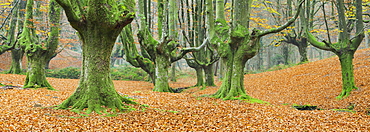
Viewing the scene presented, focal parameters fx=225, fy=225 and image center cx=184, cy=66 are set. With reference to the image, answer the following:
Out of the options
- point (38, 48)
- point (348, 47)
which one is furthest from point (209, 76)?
point (38, 48)

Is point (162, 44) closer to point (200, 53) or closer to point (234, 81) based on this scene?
point (234, 81)

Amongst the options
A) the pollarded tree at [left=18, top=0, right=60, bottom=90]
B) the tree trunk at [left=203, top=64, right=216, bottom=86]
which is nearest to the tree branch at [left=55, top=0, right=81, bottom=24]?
the pollarded tree at [left=18, top=0, right=60, bottom=90]

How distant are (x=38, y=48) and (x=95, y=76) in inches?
249

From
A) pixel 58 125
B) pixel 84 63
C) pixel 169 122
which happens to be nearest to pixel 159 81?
pixel 84 63

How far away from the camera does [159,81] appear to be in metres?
11.5

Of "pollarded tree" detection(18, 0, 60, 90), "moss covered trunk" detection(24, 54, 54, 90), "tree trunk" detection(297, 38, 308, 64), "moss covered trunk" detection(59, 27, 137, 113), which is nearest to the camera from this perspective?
"moss covered trunk" detection(59, 27, 137, 113)

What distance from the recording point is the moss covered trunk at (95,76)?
5711 mm

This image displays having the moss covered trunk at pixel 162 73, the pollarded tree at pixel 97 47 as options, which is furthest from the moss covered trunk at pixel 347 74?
the pollarded tree at pixel 97 47

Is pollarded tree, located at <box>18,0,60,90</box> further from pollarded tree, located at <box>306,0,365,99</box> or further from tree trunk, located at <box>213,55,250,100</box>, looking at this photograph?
pollarded tree, located at <box>306,0,365,99</box>

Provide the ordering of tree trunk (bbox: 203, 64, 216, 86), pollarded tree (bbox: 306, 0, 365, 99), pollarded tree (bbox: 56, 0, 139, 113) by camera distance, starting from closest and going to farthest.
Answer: pollarded tree (bbox: 56, 0, 139, 113) < pollarded tree (bbox: 306, 0, 365, 99) < tree trunk (bbox: 203, 64, 216, 86)

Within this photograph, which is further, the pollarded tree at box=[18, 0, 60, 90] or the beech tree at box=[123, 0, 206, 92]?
the beech tree at box=[123, 0, 206, 92]

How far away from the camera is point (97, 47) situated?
A: 576cm

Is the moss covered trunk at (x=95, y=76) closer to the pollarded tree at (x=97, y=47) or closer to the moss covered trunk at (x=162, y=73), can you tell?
the pollarded tree at (x=97, y=47)

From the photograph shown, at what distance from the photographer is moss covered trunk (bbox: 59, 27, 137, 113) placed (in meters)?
5.71
